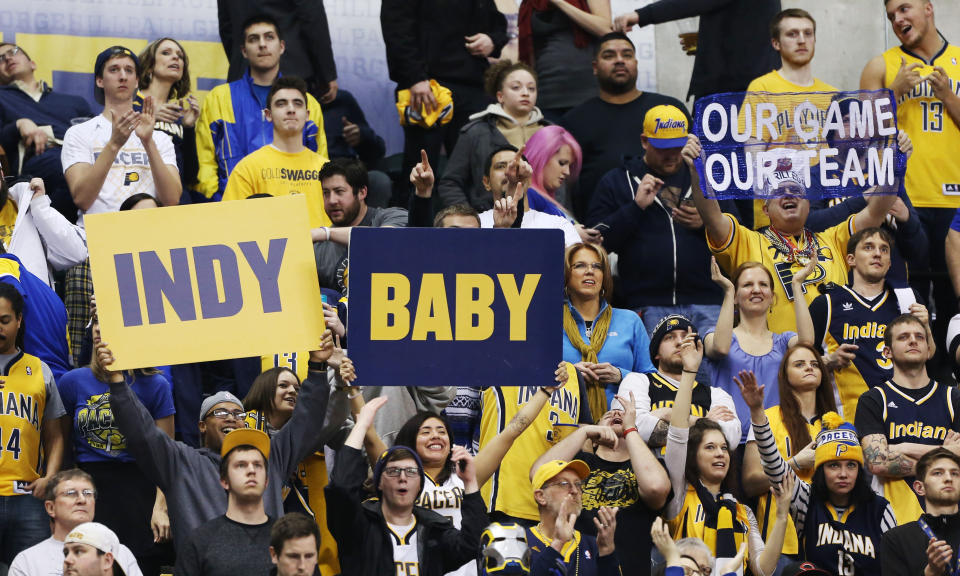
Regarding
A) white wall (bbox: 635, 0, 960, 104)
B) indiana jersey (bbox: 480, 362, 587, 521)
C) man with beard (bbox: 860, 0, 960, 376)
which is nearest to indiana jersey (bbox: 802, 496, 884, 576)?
indiana jersey (bbox: 480, 362, 587, 521)

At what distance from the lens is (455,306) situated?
7688 millimetres

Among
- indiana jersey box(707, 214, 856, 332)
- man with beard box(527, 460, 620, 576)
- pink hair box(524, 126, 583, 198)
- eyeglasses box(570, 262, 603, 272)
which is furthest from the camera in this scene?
pink hair box(524, 126, 583, 198)

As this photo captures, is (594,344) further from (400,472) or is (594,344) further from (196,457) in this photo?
(196,457)

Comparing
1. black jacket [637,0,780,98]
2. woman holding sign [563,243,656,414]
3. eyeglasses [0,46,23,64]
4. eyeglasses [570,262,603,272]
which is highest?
eyeglasses [0,46,23,64]

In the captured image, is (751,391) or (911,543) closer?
(911,543)

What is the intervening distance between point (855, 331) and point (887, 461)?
1.20 metres

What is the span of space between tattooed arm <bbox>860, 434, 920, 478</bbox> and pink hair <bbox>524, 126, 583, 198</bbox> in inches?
104

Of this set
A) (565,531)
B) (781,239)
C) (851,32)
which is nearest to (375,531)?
(565,531)

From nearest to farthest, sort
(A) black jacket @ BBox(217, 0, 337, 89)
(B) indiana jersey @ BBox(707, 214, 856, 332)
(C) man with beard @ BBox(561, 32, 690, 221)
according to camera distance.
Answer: (B) indiana jersey @ BBox(707, 214, 856, 332) < (C) man with beard @ BBox(561, 32, 690, 221) < (A) black jacket @ BBox(217, 0, 337, 89)

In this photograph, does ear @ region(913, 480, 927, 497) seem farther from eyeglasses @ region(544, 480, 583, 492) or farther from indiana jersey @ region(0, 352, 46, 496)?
indiana jersey @ region(0, 352, 46, 496)

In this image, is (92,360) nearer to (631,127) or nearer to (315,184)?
(315,184)

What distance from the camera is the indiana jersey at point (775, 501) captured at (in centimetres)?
844

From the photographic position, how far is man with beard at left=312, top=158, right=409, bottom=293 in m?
9.51

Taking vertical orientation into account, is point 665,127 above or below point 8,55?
below
